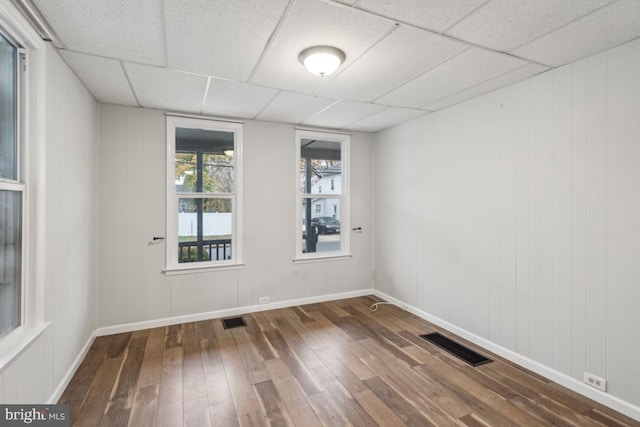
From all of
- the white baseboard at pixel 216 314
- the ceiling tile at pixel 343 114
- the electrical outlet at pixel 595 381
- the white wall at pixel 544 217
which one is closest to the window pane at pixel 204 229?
the white baseboard at pixel 216 314

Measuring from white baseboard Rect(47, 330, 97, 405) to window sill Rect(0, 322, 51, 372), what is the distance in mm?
568

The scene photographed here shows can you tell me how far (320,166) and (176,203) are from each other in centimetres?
203

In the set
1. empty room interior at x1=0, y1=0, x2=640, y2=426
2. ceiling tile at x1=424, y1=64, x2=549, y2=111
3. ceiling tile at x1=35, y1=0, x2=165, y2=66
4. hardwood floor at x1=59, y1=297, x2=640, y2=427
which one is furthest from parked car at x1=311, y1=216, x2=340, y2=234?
ceiling tile at x1=35, y1=0, x2=165, y2=66

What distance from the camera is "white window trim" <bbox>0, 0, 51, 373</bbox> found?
192 cm

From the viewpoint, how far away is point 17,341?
180 centimetres

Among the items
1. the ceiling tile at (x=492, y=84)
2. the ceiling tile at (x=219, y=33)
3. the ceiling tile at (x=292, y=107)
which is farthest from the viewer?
the ceiling tile at (x=292, y=107)

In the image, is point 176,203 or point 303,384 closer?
point 303,384

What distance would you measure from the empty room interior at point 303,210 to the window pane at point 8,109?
2 centimetres

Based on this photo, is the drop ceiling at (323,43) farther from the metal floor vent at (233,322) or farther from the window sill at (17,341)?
the metal floor vent at (233,322)

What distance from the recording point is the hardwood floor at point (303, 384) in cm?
209

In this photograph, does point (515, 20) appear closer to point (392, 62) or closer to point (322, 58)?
point (392, 62)

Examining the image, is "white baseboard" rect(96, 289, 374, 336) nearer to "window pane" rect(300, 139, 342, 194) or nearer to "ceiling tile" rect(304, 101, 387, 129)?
"window pane" rect(300, 139, 342, 194)

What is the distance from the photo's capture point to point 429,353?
2992mm

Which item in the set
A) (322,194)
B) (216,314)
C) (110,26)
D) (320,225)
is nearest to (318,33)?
(110,26)
